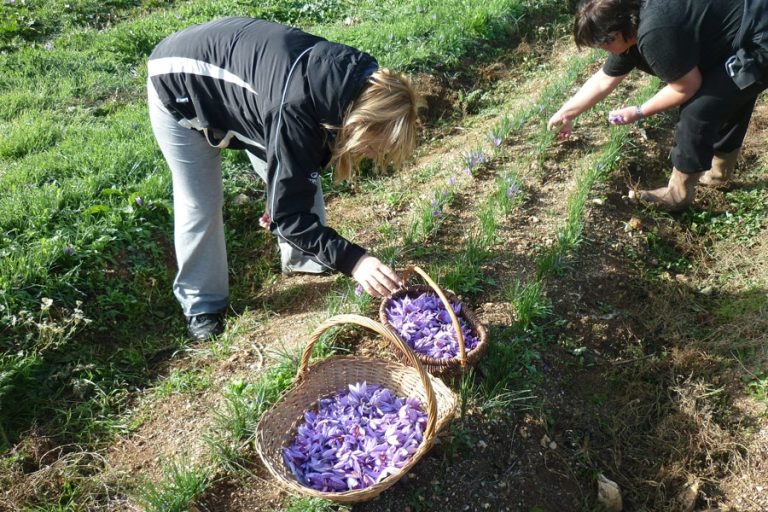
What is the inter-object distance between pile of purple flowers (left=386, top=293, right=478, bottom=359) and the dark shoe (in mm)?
1153

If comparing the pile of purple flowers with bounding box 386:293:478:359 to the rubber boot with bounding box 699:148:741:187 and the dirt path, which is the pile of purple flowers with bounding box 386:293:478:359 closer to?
the dirt path

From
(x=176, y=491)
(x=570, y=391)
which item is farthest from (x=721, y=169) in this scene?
(x=176, y=491)

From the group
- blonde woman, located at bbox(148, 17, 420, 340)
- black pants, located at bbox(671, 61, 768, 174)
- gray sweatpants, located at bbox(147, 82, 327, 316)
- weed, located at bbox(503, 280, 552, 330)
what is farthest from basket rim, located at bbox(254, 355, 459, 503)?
black pants, located at bbox(671, 61, 768, 174)

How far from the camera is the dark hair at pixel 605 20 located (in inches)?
126

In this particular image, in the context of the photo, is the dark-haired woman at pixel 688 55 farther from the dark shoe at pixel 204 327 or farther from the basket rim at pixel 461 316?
the dark shoe at pixel 204 327

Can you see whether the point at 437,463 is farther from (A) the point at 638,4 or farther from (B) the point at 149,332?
(A) the point at 638,4

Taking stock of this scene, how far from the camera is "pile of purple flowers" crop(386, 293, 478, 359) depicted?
2818 mm

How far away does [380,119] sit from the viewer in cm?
240

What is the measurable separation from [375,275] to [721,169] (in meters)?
3.34

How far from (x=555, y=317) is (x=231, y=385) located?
1801 mm

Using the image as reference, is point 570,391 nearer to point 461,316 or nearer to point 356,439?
point 461,316

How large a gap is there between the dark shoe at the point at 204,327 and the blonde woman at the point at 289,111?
0.96 meters

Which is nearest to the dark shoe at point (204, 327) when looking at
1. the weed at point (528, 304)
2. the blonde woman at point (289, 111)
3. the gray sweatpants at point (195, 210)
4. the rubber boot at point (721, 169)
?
the gray sweatpants at point (195, 210)

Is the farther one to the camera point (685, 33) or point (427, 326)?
point (685, 33)
